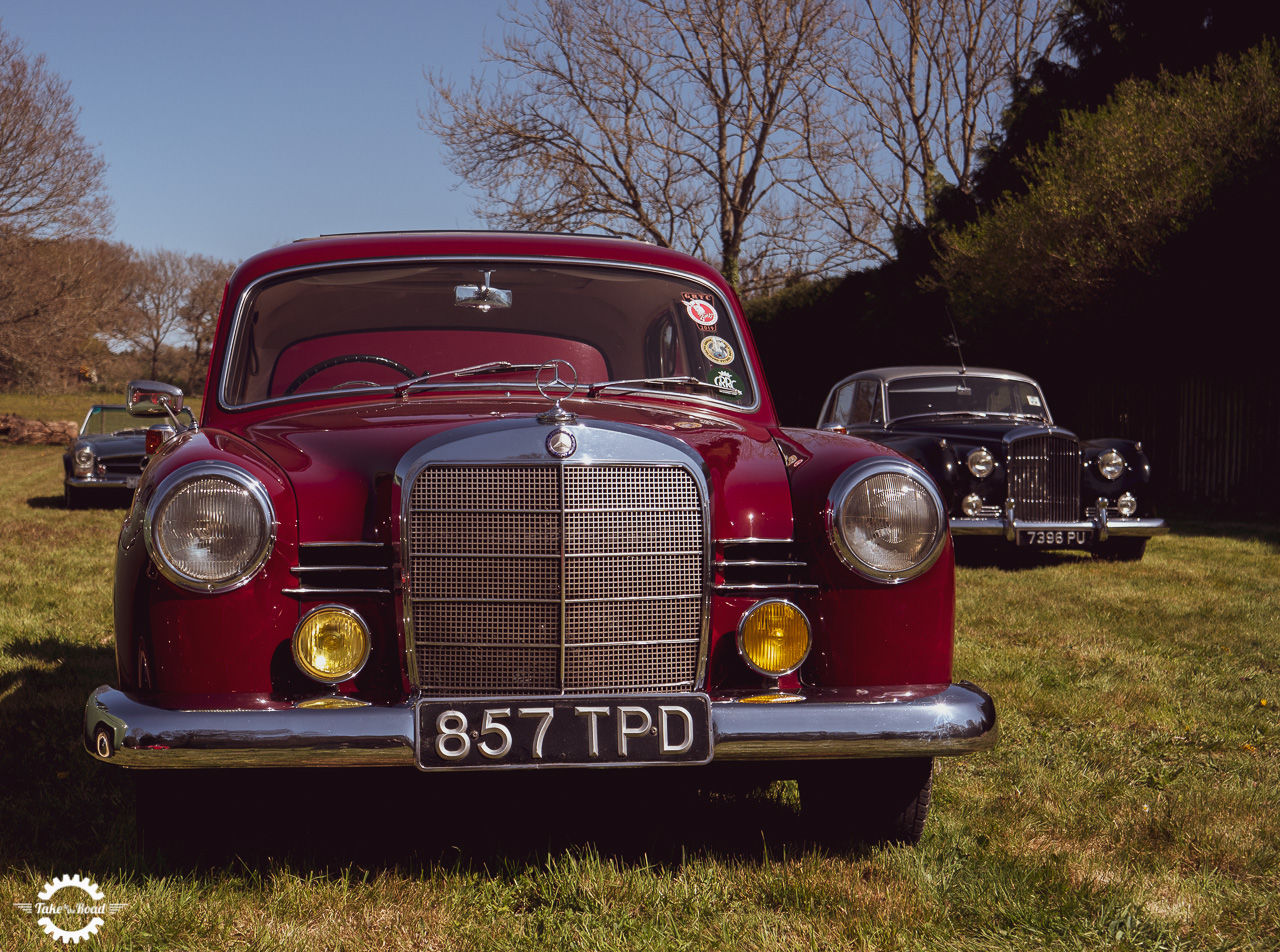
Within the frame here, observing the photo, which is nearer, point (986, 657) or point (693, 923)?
point (693, 923)

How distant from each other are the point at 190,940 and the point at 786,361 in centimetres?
2244

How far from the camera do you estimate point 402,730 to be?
91.1 inches

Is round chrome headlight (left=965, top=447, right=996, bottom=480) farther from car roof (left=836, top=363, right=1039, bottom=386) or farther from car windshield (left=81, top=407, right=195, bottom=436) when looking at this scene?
car windshield (left=81, top=407, right=195, bottom=436)

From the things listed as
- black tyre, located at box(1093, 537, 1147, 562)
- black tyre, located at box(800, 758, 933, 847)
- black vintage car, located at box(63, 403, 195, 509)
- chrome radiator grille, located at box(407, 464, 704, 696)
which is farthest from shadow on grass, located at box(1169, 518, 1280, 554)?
black vintage car, located at box(63, 403, 195, 509)

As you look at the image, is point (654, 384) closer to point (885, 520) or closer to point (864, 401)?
point (885, 520)

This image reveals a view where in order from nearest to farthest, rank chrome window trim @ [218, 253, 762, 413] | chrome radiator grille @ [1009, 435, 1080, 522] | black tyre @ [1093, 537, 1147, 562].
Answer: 1. chrome window trim @ [218, 253, 762, 413]
2. chrome radiator grille @ [1009, 435, 1080, 522]
3. black tyre @ [1093, 537, 1147, 562]

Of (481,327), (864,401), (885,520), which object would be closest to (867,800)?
(885,520)

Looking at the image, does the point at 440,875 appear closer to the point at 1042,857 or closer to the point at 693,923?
the point at 693,923

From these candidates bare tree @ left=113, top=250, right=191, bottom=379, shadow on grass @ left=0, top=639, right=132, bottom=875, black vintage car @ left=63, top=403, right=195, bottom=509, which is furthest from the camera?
bare tree @ left=113, top=250, right=191, bottom=379

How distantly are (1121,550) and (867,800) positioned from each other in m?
7.22

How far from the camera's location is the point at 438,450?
2.48 metres

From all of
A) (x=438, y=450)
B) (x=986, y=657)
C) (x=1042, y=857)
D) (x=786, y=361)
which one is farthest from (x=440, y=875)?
(x=786, y=361)

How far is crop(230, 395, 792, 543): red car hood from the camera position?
2.50 metres

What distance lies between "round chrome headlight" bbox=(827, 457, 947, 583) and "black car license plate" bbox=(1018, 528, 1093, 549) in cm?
621
